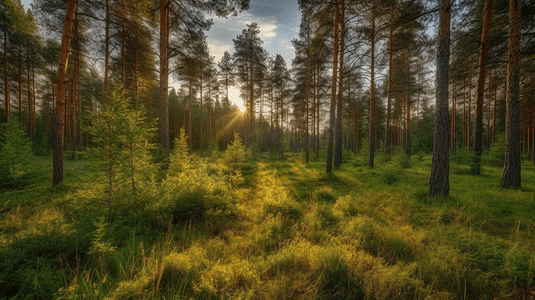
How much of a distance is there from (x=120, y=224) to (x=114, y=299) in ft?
6.47

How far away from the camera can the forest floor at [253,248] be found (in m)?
2.04

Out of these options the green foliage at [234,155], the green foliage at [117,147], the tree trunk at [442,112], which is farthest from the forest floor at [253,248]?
the green foliage at [234,155]

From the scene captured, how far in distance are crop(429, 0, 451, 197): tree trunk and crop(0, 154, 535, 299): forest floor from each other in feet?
1.74

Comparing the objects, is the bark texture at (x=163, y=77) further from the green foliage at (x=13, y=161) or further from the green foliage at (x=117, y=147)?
the green foliage at (x=117, y=147)

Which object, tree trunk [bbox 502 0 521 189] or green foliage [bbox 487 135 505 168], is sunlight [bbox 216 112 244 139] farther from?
green foliage [bbox 487 135 505 168]

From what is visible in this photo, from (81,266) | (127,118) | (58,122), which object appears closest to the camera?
(81,266)

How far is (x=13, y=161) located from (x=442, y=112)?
1465 centimetres

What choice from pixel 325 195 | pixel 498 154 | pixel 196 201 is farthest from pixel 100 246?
pixel 498 154

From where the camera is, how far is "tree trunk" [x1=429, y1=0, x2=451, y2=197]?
5043 millimetres

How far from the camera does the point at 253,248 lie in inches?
122

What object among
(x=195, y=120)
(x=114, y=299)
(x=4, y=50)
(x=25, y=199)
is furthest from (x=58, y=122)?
(x=195, y=120)

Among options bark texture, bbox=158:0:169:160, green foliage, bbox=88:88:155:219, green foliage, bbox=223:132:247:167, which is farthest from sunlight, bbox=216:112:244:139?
green foliage, bbox=88:88:155:219

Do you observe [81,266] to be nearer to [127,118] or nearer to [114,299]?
[114,299]

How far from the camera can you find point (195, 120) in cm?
3503
